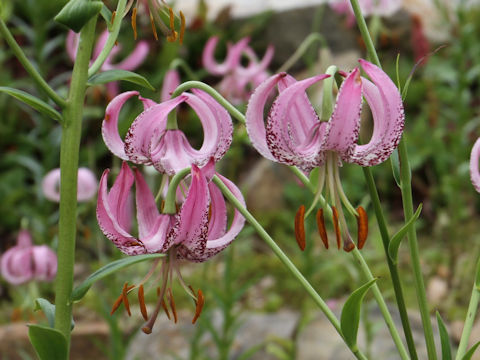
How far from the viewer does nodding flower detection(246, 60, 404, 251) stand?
2.17 ft

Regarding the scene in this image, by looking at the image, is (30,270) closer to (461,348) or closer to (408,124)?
(461,348)

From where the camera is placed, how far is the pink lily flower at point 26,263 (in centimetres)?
210

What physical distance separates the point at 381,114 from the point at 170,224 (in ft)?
0.80

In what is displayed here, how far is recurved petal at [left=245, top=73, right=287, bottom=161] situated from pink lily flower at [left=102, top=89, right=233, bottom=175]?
0.05 m

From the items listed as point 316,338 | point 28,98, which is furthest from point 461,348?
point 316,338

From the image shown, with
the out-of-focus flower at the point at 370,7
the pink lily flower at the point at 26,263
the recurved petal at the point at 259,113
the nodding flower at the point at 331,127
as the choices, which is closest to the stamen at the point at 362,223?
the nodding flower at the point at 331,127

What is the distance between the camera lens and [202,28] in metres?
4.70

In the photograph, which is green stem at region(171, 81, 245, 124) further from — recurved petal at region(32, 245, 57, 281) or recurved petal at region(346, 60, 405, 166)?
recurved petal at region(32, 245, 57, 281)

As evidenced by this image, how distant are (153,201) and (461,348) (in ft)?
1.31

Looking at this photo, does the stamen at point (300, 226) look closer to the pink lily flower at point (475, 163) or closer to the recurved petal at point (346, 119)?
the recurved petal at point (346, 119)

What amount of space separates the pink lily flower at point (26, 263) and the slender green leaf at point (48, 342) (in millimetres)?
1409

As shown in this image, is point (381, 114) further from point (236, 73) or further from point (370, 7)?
point (370, 7)

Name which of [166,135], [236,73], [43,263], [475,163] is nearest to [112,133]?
[166,135]

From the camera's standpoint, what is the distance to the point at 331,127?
685mm
